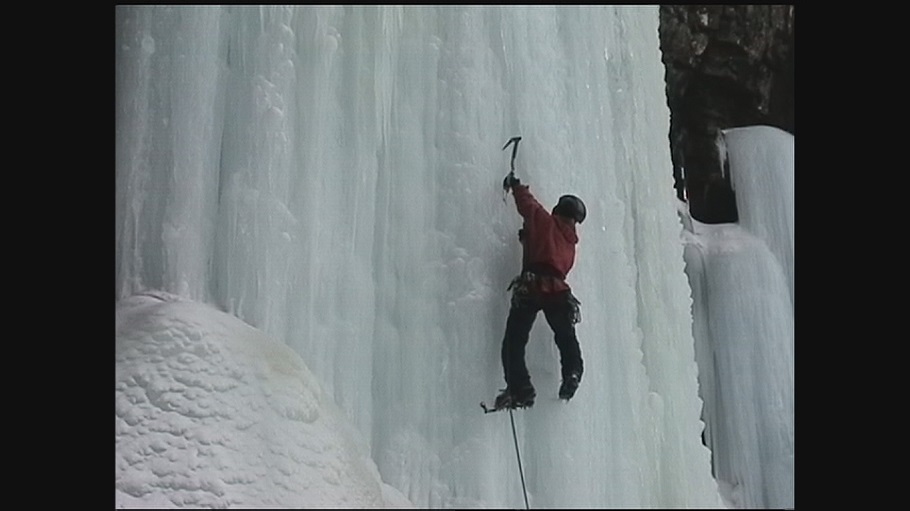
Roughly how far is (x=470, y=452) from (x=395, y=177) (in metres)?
0.79

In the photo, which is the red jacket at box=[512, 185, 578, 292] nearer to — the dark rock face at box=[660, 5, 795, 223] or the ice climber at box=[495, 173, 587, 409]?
the ice climber at box=[495, 173, 587, 409]

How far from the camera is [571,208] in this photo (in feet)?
9.53

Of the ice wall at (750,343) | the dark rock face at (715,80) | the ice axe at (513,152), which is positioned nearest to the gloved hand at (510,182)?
the ice axe at (513,152)

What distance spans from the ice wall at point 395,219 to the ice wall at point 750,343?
73.3 inches

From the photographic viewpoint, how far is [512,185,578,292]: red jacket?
2830 millimetres

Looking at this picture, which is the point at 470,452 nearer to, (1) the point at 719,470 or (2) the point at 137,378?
(2) the point at 137,378

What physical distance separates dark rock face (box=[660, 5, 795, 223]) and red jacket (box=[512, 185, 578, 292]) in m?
3.14

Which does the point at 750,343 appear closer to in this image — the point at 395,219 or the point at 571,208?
the point at 571,208

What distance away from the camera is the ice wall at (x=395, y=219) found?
2676 mm

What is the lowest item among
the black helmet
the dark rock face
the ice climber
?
the ice climber

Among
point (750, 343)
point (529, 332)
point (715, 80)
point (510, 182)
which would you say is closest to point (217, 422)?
point (529, 332)

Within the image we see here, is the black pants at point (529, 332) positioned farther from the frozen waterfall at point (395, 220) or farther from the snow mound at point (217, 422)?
the snow mound at point (217, 422)

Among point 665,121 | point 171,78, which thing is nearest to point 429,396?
point 171,78

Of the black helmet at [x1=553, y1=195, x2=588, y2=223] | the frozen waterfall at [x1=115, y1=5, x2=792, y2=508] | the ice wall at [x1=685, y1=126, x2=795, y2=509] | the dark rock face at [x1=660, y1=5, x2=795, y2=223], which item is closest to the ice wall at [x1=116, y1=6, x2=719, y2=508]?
the frozen waterfall at [x1=115, y1=5, x2=792, y2=508]
